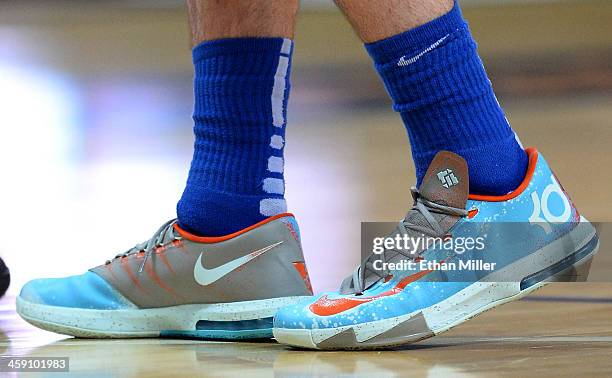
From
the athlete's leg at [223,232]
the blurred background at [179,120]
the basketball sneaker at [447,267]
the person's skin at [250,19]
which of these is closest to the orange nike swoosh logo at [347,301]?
the basketball sneaker at [447,267]

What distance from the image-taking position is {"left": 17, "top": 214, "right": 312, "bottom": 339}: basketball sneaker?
914 mm

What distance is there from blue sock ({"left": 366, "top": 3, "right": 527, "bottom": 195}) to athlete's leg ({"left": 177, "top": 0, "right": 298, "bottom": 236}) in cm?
13

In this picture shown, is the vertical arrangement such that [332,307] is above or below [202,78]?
below

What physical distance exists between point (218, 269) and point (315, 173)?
1449 mm

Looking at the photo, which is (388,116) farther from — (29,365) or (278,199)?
(29,365)

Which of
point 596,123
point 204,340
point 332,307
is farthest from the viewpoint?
point 596,123

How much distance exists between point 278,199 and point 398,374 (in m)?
0.30

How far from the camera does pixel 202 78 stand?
95 centimetres

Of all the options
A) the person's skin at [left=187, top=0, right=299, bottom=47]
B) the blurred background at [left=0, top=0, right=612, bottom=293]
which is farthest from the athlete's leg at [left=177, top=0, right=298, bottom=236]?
the blurred background at [left=0, top=0, right=612, bottom=293]

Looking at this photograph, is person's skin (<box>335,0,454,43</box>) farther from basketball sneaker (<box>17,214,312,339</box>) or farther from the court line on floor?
the court line on floor

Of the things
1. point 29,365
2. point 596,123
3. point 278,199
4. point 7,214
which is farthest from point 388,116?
point 29,365

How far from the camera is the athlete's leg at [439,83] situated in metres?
0.81

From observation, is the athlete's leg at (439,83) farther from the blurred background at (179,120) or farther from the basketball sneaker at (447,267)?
the blurred background at (179,120)

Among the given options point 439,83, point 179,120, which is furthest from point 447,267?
point 179,120
